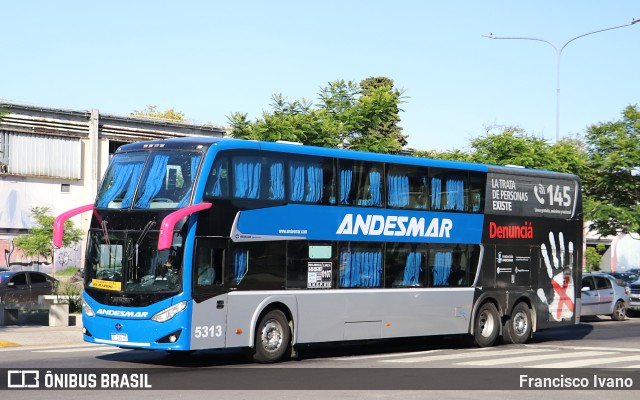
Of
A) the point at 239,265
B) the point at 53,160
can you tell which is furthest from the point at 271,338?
the point at 53,160

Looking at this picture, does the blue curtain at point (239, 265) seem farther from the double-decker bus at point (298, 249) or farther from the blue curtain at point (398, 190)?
the blue curtain at point (398, 190)

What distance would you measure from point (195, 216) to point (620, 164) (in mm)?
31243

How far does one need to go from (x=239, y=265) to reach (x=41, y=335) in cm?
876

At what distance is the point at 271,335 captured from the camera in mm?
18547

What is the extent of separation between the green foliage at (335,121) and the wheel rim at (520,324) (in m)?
13.4

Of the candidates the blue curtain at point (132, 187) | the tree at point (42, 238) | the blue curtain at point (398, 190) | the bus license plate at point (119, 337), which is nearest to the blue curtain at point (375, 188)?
the blue curtain at point (398, 190)

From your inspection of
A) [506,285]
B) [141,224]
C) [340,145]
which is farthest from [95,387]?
[340,145]

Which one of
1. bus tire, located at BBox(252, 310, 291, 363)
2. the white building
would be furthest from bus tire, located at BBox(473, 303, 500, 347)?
the white building

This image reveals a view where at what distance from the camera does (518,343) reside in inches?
970

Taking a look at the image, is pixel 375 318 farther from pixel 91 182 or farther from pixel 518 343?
pixel 91 182

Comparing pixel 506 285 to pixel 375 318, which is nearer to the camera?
pixel 375 318

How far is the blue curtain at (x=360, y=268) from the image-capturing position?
20.1 m

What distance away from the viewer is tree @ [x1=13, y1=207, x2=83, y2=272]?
5516 centimetres

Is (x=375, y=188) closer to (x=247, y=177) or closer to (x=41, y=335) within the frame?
(x=247, y=177)
